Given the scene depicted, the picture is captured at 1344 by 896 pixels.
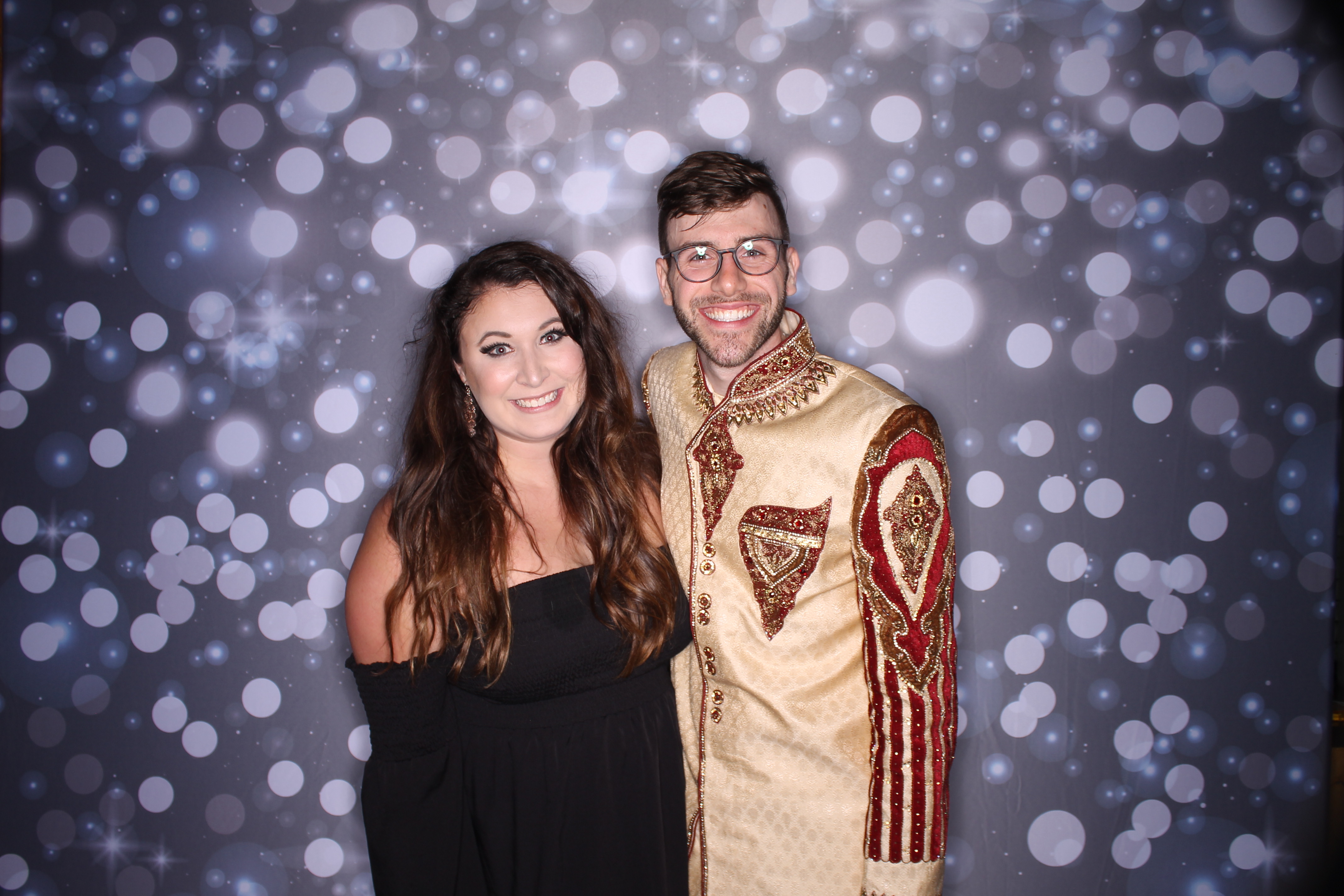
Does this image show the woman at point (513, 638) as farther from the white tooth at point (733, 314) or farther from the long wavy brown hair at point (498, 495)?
the white tooth at point (733, 314)

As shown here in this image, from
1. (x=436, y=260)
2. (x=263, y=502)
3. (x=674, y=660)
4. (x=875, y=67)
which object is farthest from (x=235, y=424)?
(x=875, y=67)

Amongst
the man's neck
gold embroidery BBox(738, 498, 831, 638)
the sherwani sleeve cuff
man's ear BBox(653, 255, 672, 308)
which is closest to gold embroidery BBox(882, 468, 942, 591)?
gold embroidery BBox(738, 498, 831, 638)

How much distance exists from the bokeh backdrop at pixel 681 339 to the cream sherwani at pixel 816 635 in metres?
0.56

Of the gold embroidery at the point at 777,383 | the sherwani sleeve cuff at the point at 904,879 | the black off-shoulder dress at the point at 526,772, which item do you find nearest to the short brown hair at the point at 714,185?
the gold embroidery at the point at 777,383

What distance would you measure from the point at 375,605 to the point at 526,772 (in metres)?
0.45

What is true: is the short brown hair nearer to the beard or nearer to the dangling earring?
the beard

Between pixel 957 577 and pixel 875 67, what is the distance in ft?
4.54

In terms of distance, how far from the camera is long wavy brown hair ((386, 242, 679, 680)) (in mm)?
1341

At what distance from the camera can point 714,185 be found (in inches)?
56.0

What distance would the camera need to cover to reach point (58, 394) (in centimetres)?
191

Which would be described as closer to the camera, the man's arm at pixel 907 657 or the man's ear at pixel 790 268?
the man's arm at pixel 907 657

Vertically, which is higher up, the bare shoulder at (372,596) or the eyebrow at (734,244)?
the eyebrow at (734,244)

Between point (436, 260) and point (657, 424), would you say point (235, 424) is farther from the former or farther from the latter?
point (657, 424)

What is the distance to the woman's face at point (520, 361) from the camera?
145 centimetres
